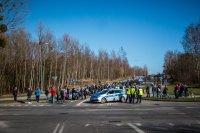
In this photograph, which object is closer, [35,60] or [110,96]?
[110,96]

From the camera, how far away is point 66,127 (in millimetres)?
14000

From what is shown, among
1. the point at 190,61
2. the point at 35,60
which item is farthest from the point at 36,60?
the point at 190,61

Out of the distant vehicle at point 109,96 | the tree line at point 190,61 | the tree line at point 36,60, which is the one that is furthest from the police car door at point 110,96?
the tree line at point 190,61

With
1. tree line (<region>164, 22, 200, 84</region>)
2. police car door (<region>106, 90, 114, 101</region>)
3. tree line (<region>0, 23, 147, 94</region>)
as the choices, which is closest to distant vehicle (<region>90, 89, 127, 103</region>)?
A: police car door (<region>106, 90, 114, 101</region>)

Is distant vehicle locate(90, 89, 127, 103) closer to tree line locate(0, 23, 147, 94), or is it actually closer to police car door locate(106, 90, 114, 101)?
police car door locate(106, 90, 114, 101)

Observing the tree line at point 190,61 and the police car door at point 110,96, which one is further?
the tree line at point 190,61

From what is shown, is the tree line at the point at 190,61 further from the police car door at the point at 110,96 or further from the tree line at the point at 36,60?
the police car door at the point at 110,96

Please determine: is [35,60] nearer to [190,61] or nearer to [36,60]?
[36,60]

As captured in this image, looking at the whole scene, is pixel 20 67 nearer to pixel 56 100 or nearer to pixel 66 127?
pixel 56 100

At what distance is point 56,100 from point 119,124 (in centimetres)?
2067

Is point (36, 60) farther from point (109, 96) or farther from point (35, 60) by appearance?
point (109, 96)

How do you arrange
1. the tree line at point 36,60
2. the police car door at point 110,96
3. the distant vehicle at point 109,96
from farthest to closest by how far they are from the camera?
the tree line at point 36,60, the police car door at point 110,96, the distant vehicle at point 109,96

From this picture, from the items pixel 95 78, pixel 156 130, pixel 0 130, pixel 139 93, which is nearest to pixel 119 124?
pixel 156 130

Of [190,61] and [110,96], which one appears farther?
[190,61]
